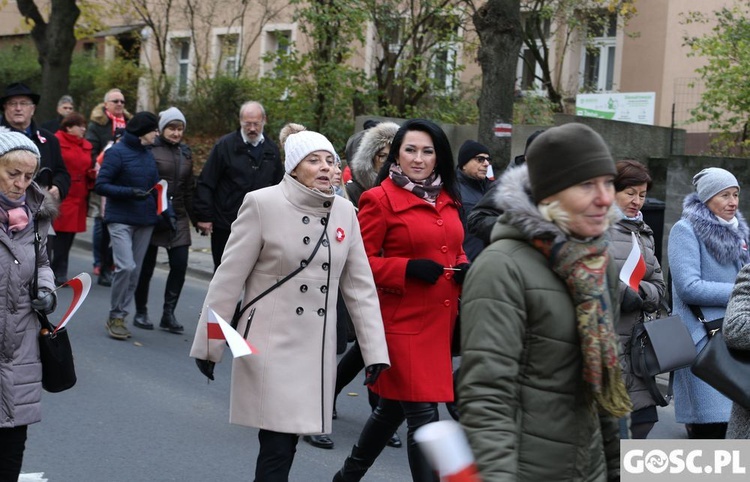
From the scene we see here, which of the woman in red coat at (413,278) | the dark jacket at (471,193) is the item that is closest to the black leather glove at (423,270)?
the woman in red coat at (413,278)

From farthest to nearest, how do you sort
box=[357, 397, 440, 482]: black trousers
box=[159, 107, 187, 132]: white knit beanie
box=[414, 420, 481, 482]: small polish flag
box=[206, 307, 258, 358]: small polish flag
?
box=[159, 107, 187, 132]: white knit beanie, box=[357, 397, 440, 482]: black trousers, box=[206, 307, 258, 358]: small polish flag, box=[414, 420, 481, 482]: small polish flag

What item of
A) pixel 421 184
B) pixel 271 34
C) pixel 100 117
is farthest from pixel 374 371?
pixel 271 34

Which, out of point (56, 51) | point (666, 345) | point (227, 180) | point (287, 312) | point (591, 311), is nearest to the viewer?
point (591, 311)

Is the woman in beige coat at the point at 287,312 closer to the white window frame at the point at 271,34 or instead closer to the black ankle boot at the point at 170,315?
the black ankle boot at the point at 170,315

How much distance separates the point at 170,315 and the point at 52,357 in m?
5.24

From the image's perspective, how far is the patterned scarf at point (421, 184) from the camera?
5504 mm

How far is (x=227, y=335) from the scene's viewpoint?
460cm

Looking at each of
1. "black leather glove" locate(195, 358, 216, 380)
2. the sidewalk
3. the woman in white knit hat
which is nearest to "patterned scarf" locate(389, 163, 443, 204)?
"black leather glove" locate(195, 358, 216, 380)

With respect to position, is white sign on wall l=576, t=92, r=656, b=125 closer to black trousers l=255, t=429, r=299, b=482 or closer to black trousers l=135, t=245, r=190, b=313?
black trousers l=135, t=245, r=190, b=313

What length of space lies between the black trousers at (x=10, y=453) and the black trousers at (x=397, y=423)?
5.19 feet

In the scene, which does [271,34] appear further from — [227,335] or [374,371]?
[227,335]

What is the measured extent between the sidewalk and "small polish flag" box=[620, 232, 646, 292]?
858cm

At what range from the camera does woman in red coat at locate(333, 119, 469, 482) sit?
5352 millimetres

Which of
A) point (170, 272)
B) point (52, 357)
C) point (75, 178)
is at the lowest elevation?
point (170, 272)
